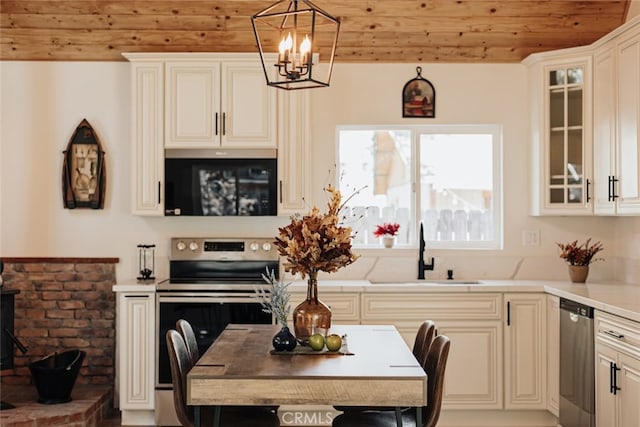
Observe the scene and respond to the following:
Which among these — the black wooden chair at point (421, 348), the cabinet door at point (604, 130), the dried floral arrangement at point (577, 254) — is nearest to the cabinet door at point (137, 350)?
the black wooden chair at point (421, 348)

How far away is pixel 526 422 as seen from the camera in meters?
4.55

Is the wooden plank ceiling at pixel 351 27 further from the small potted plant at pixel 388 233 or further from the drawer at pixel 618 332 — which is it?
the drawer at pixel 618 332

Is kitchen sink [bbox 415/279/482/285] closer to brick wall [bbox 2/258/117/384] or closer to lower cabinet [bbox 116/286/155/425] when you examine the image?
lower cabinet [bbox 116/286/155/425]

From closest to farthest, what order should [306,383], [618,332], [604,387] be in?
[306,383] < [618,332] < [604,387]

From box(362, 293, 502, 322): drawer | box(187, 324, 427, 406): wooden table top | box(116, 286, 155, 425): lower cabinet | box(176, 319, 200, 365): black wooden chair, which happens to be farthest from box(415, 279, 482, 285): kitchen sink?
box(187, 324, 427, 406): wooden table top

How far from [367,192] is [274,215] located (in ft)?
2.71

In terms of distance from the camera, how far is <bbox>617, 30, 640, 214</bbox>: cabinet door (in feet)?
12.7

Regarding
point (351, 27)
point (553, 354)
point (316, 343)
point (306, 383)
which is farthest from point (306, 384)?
point (351, 27)

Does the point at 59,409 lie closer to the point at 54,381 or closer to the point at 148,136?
the point at 54,381

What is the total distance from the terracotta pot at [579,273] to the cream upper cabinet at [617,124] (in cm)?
41

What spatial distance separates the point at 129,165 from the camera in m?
4.96

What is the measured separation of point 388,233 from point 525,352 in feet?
4.06

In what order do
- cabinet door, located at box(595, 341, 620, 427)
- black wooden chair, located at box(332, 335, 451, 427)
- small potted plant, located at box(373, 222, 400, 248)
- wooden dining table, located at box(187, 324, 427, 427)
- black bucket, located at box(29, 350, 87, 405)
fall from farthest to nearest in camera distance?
1. small potted plant, located at box(373, 222, 400, 248)
2. black bucket, located at box(29, 350, 87, 405)
3. cabinet door, located at box(595, 341, 620, 427)
4. black wooden chair, located at box(332, 335, 451, 427)
5. wooden dining table, located at box(187, 324, 427, 427)

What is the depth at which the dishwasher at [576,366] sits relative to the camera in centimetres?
365
